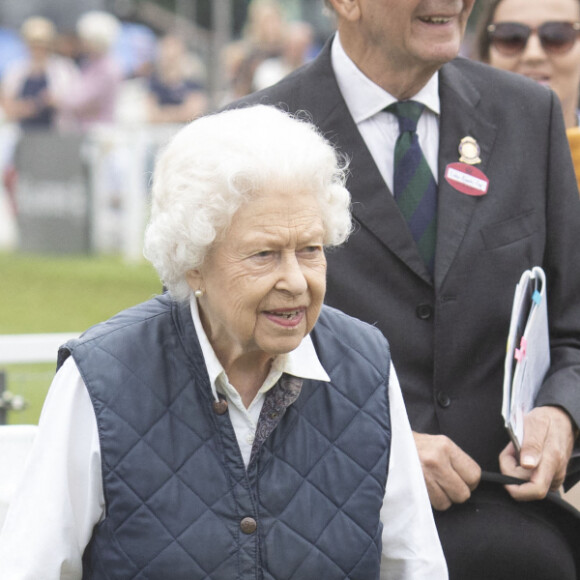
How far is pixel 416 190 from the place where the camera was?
11.1 feet

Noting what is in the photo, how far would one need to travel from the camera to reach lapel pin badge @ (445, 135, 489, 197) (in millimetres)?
3369

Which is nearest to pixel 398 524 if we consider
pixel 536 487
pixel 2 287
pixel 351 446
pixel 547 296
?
pixel 351 446

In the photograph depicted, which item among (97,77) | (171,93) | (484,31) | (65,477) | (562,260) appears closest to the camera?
(65,477)

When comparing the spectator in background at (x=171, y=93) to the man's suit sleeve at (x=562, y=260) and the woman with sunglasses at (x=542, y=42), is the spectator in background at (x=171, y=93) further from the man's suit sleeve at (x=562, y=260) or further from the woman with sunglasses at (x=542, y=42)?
the man's suit sleeve at (x=562, y=260)

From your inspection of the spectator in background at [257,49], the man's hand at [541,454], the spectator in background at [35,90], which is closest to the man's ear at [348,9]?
the man's hand at [541,454]

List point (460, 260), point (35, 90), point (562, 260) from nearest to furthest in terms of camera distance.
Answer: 1. point (460, 260)
2. point (562, 260)
3. point (35, 90)

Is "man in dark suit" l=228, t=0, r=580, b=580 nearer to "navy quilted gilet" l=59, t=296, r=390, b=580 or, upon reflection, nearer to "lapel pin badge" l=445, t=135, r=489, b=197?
"lapel pin badge" l=445, t=135, r=489, b=197

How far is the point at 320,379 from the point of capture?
110 inches

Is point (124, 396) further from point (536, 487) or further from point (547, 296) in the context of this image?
point (547, 296)

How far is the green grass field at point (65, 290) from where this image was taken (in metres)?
10.4

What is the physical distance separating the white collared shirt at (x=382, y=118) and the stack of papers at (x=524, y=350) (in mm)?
430

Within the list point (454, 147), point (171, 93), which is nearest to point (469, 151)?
point (454, 147)

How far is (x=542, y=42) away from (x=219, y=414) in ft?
8.37

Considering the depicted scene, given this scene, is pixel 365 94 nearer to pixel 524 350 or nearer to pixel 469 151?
pixel 469 151
